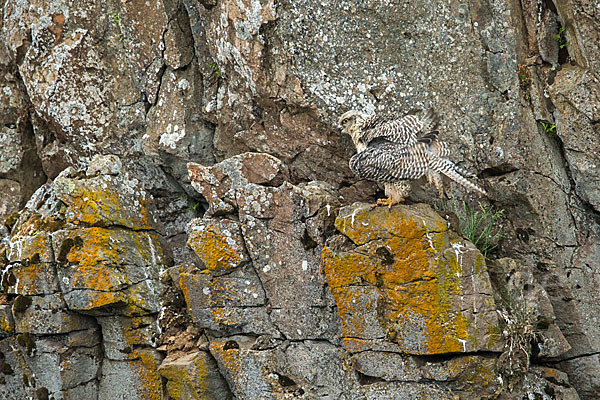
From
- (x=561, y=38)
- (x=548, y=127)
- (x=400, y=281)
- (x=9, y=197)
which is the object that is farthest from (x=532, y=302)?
(x=9, y=197)

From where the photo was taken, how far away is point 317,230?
9586mm

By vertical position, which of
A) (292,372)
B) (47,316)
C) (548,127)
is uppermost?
(548,127)

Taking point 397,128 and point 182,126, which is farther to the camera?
point 182,126

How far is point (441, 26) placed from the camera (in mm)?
10203

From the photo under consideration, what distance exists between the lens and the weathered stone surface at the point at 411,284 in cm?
842

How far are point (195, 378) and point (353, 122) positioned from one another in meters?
4.51

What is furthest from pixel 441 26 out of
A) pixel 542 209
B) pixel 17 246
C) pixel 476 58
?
pixel 17 246

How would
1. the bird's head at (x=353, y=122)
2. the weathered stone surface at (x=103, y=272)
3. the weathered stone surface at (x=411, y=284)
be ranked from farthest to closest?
the weathered stone surface at (x=103, y=272) < the bird's head at (x=353, y=122) < the weathered stone surface at (x=411, y=284)

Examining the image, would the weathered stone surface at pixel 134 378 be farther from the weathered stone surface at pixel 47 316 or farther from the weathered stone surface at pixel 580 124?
Result: the weathered stone surface at pixel 580 124

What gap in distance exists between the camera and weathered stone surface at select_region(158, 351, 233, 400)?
9.83 metres

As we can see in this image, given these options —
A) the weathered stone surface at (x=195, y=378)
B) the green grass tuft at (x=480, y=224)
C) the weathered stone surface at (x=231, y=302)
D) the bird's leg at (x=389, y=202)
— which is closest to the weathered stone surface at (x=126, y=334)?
the weathered stone surface at (x=195, y=378)

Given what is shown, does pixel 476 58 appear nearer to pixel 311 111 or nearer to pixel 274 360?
pixel 311 111

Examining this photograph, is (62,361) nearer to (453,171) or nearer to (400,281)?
(400,281)

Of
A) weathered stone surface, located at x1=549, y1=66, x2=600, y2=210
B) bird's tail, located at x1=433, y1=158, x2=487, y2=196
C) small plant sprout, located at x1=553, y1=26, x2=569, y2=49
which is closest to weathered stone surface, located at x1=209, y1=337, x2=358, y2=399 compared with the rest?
bird's tail, located at x1=433, y1=158, x2=487, y2=196
